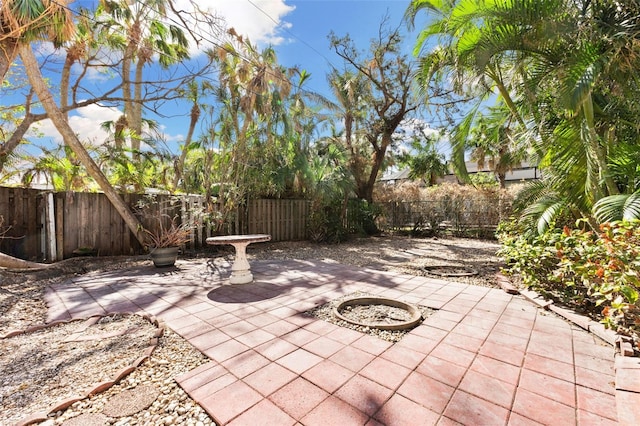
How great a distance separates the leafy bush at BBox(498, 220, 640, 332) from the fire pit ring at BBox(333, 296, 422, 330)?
57.3 inches

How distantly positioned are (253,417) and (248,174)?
286 inches

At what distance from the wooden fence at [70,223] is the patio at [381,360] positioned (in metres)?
2.52

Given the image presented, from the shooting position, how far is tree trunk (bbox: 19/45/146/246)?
222 inches

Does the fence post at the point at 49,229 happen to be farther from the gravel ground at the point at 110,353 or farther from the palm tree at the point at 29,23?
the palm tree at the point at 29,23

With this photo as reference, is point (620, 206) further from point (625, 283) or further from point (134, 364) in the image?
point (134, 364)

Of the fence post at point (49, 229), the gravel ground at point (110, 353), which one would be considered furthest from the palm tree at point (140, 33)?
the gravel ground at point (110, 353)

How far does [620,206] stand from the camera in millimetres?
2762

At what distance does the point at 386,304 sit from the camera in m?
3.41

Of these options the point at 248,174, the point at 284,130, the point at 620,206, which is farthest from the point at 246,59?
the point at 620,206

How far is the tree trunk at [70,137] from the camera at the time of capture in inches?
222

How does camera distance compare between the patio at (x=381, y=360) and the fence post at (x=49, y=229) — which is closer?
the patio at (x=381, y=360)

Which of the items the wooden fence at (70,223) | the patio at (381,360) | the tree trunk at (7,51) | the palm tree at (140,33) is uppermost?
the palm tree at (140,33)

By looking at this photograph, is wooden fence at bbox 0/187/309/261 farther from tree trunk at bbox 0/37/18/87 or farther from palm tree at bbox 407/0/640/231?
palm tree at bbox 407/0/640/231

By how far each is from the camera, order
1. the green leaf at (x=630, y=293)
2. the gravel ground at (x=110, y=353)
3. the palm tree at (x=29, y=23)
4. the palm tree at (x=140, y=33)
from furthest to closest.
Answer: the palm tree at (x=140, y=33) < the palm tree at (x=29, y=23) < the green leaf at (x=630, y=293) < the gravel ground at (x=110, y=353)
